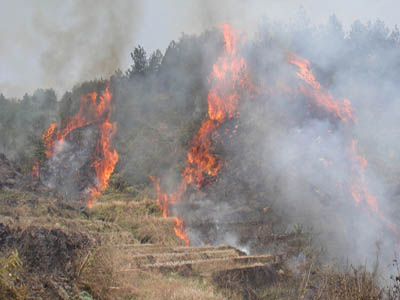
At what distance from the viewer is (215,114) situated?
26172mm

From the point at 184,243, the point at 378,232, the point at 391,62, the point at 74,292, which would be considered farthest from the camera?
the point at 391,62

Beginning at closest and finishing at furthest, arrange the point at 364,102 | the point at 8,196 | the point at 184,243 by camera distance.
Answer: the point at 8,196 → the point at 184,243 → the point at 364,102

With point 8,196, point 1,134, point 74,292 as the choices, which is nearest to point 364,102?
point 8,196

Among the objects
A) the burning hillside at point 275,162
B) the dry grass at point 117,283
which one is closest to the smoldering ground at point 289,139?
the burning hillside at point 275,162

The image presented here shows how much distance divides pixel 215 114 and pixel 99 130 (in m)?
12.0

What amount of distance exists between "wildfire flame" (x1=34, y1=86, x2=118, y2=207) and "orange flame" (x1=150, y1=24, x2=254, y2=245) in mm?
4704

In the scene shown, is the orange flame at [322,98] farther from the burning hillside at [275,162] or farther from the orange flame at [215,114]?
the orange flame at [215,114]

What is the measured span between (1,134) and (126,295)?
131 feet

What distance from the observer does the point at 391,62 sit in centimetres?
2628

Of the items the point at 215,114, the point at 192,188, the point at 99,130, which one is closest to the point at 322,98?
the point at 215,114

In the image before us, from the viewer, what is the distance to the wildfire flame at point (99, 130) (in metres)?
28.0

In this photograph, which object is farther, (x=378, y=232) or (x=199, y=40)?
(x=199, y=40)

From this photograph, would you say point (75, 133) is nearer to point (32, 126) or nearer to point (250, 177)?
point (32, 126)

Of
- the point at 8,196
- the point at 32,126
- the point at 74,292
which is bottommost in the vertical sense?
the point at 74,292
